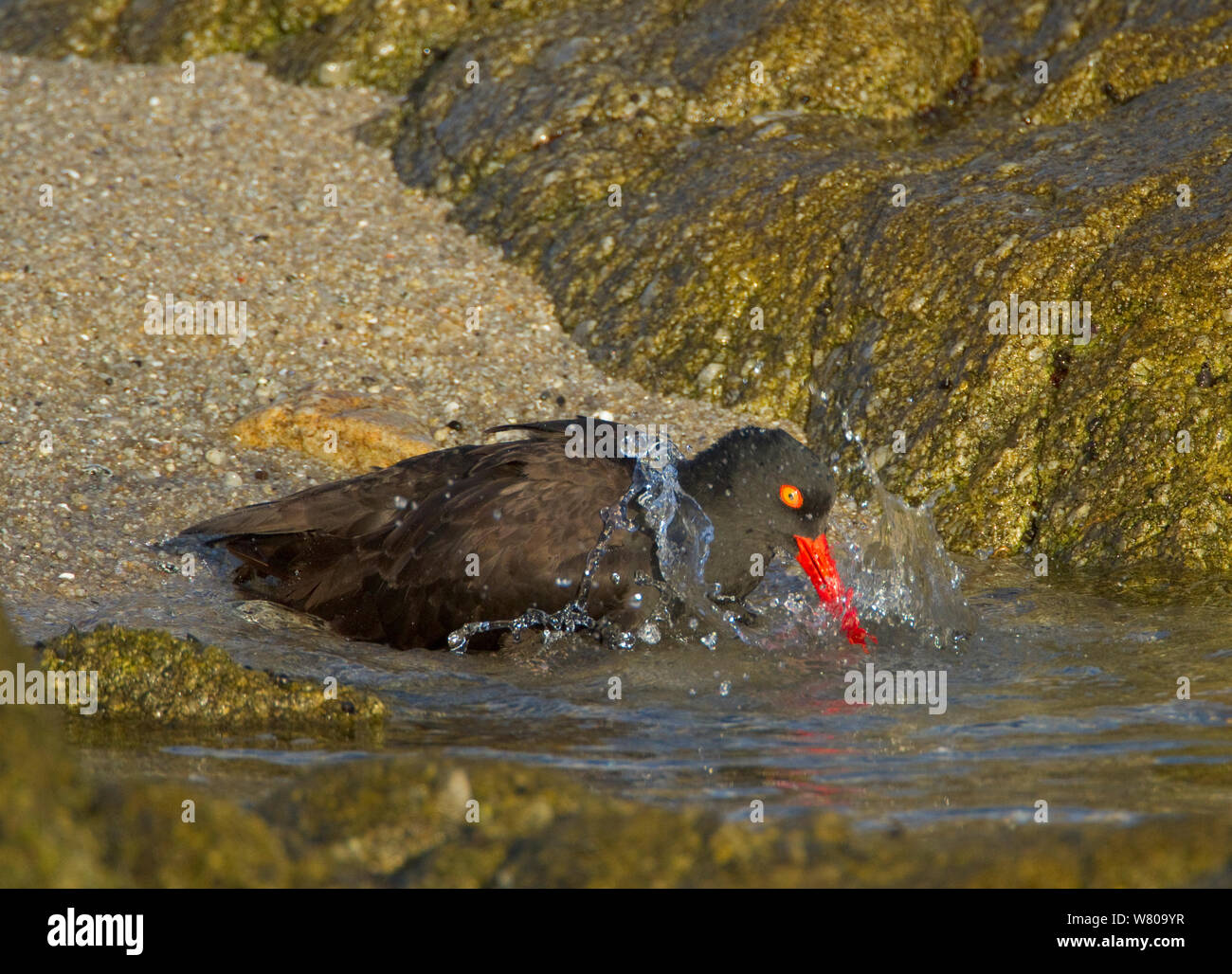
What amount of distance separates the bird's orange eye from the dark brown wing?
62 centimetres

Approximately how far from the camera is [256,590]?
5887mm

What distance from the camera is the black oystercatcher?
5.42 m

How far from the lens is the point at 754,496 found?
563 cm

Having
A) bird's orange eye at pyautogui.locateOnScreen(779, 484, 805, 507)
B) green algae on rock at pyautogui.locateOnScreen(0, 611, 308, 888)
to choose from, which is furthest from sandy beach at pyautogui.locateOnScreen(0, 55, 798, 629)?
green algae on rock at pyautogui.locateOnScreen(0, 611, 308, 888)

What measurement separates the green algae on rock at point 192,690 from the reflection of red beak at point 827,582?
2.11 m

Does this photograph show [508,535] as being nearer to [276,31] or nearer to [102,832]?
[102,832]

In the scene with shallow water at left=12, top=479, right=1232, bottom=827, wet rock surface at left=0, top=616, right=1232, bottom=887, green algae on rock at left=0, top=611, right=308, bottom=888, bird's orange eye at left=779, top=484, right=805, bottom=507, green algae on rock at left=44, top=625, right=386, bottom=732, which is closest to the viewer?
green algae on rock at left=0, top=611, right=308, bottom=888

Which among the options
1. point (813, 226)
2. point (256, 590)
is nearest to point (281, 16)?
point (813, 226)

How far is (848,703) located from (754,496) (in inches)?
44.5

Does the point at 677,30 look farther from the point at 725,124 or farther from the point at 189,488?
the point at 189,488

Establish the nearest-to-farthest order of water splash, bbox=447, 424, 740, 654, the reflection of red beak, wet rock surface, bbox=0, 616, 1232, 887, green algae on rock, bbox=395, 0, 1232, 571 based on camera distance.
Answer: wet rock surface, bbox=0, 616, 1232, 887 < water splash, bbox=447, 424, 740, 654 < the reflection of red beak < green algae on rock, bbox=395, 0, 1232, 571

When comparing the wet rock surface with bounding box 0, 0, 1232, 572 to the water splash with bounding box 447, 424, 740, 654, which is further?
the wet rock surface with bounding box 0, 0, 1232, 572

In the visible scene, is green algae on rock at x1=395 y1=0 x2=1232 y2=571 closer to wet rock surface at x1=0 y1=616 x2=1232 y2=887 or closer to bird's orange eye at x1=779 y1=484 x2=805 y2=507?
bird's orange eye at x1=779 y1=484 x2=805 y2=507

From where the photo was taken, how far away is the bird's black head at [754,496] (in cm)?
559
